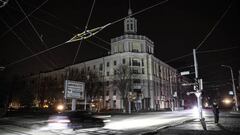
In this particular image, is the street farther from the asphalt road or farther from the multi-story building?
the multi-story building

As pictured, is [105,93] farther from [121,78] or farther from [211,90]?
[211,90]

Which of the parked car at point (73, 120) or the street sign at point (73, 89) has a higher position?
the street sign at point (73, 89)

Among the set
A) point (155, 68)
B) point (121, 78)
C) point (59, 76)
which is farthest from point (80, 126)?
point (59, 76)

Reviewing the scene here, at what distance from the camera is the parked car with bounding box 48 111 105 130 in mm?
15703

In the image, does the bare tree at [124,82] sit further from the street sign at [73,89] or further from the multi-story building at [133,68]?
the street sign at [73,89]

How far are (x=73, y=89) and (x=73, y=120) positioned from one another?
17.8 ft

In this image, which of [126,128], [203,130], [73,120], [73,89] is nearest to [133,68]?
[73,89]

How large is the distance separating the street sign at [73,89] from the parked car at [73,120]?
3.85m

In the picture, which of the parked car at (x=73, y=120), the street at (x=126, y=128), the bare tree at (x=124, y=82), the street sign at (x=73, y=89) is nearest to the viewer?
the street at (x=126, y=128)

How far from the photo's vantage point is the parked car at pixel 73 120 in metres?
15.7

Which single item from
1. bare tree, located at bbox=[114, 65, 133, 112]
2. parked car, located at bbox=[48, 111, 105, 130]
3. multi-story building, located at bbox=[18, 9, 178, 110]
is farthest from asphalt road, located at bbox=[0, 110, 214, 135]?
multi-story building, located at bbox=[18, 9, 178, 110]

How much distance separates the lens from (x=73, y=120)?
53.2 feet

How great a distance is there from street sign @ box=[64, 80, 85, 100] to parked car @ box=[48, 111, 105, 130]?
3.85 m

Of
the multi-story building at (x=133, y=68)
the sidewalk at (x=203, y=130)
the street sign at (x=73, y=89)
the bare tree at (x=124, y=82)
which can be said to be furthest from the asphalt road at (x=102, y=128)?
the multi-story building at (x=133, y=68)
